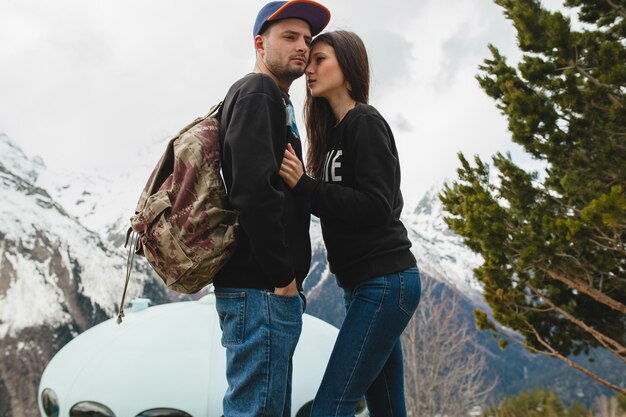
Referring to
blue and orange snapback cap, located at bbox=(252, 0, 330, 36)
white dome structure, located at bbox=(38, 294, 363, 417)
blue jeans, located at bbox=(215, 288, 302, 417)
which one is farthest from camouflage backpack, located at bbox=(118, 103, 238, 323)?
white dome structure, located at bbox=(38, 294, 363, 417)

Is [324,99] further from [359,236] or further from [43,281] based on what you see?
[43,281]

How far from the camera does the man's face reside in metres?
1.97

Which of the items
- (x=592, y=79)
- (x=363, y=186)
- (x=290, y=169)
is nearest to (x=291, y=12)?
(x=290, y=169)

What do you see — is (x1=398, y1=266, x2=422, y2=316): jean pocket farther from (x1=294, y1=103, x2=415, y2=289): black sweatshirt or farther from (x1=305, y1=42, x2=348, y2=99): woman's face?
(x1=305, y1=42, x2=348, y2=99): woman's face

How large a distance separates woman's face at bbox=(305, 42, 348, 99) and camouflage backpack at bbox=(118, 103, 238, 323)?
605 millimetres

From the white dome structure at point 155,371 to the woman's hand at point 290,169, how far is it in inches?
97.2

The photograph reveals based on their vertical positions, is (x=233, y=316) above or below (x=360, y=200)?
below

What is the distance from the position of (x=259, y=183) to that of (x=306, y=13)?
0.77 meters

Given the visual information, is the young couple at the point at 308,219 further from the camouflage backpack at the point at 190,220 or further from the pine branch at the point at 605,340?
the pine branch at the point at 605,340

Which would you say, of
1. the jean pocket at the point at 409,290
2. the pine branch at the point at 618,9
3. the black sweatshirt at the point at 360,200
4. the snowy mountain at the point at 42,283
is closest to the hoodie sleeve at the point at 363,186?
the black sweatshirt at the point at 360,200

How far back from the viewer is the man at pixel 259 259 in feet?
5.38

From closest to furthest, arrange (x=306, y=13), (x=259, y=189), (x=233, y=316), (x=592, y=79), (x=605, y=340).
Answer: (x=259, y=189) → (x=233, y=316) → (x=306, y=13) → (x=592, y=79) → (x=605, y=340)

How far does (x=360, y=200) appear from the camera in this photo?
1907 millimetres

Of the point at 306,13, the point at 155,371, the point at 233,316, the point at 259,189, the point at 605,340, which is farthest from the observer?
the point at 605,340
